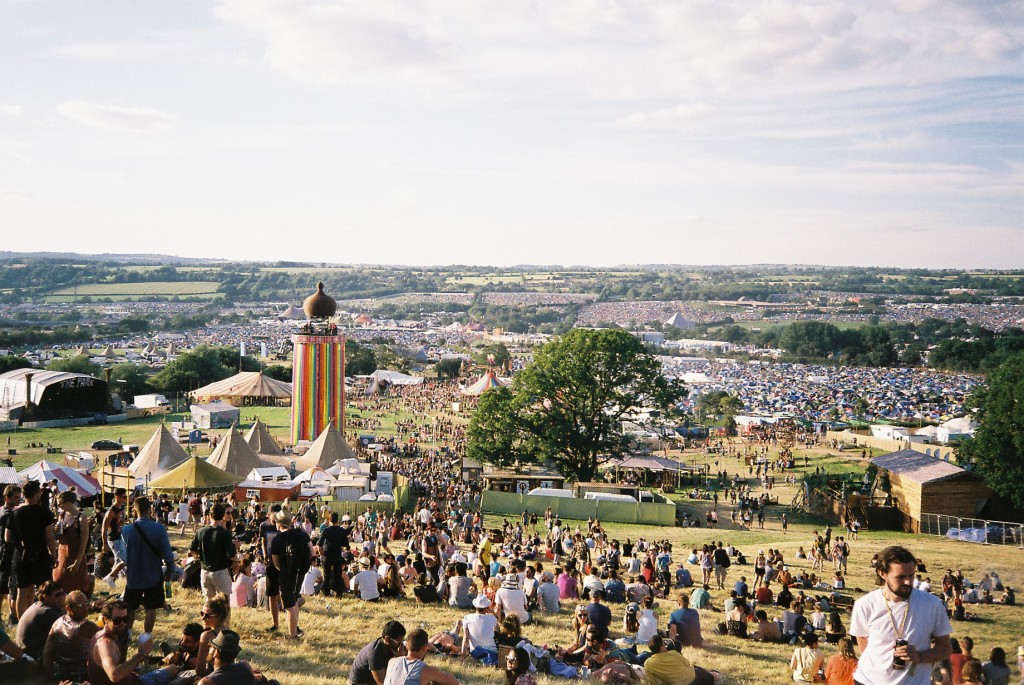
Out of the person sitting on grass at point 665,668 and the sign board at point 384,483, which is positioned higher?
the person sitting on grass at point 665,668

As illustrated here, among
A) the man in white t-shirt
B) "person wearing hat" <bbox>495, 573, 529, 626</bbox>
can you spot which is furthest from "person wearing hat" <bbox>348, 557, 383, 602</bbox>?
the man in white t-shirt

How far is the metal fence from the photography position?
25.1 metres

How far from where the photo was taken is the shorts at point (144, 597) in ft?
26.2

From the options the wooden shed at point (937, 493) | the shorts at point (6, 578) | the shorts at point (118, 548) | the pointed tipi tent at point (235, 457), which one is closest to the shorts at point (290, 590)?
the shorts at point (6, 578)

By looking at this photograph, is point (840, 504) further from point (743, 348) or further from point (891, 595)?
point (743, 348)

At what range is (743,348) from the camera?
148 meters

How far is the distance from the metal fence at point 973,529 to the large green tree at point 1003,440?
4.54 feet

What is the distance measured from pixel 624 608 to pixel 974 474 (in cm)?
1970

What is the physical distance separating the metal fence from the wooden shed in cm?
31

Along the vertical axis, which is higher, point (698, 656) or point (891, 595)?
point (891, 595)

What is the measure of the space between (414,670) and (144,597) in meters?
3.19

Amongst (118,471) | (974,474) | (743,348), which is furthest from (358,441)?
(743,348)

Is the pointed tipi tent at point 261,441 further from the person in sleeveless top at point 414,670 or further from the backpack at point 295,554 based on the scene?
the person in sleeveless top at point 414,670

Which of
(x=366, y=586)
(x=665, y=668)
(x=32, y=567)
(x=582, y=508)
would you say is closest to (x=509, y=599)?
(x=366, y=586)
